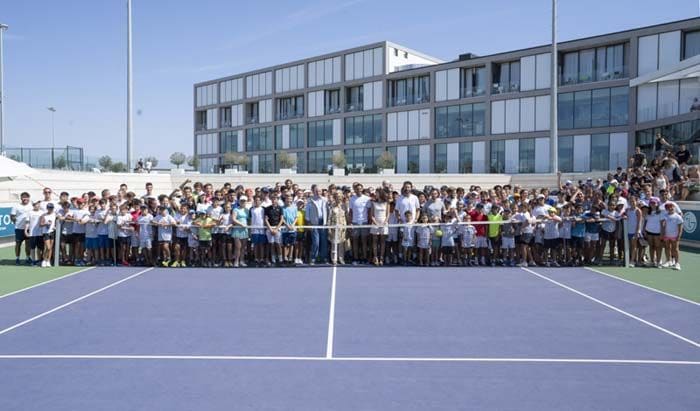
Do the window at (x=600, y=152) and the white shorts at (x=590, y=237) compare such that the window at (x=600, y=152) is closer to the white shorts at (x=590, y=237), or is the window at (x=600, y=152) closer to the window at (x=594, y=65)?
the window at (x=594, y=65)

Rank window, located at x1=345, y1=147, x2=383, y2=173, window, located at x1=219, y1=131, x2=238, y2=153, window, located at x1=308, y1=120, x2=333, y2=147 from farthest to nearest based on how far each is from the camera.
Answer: window, located at x1=219, y1=131, x2=238, y2=153
window, located at x1=308, y1=120, x2=333, y2=147
window, located at x1=345, y1=147, x2=383, y2=173

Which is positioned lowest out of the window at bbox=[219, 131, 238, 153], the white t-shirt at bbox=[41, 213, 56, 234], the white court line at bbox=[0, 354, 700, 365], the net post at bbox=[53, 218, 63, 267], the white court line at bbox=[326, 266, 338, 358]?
the white court line at bbox=[0, 354, 700, 365]

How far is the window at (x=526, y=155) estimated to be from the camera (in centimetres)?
4994

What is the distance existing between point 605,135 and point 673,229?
35.1 m

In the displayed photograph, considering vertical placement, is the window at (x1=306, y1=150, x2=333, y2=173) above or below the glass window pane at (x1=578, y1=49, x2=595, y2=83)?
below

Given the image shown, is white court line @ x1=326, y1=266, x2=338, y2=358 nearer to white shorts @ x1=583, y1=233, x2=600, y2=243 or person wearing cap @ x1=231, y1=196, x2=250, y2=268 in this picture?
person wearing cap @ x1=231, y1=196, x2=250, y2=268

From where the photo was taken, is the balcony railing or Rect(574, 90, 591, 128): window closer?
Rect(574, 90, 591, 128): window

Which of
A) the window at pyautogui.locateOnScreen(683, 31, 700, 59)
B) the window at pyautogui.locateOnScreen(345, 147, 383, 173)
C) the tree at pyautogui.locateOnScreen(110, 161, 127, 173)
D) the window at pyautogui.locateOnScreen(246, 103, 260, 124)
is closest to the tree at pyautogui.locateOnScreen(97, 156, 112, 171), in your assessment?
the tree at pyautogui.locateOnScreen(110, 161, 127, 173)

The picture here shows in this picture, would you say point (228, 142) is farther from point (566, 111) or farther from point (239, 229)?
point (239, 229)

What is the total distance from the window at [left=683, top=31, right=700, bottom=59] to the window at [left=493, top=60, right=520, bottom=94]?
44.0 feet

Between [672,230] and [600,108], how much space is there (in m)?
35.6

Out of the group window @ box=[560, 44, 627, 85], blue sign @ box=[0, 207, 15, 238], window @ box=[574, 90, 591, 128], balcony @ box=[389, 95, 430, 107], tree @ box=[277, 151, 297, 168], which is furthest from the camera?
tree @ box=[277, 151, 297, 168]

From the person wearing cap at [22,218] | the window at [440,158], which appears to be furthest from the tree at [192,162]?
the person wearing cap at [22,218]

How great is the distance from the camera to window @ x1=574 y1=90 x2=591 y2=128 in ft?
155
